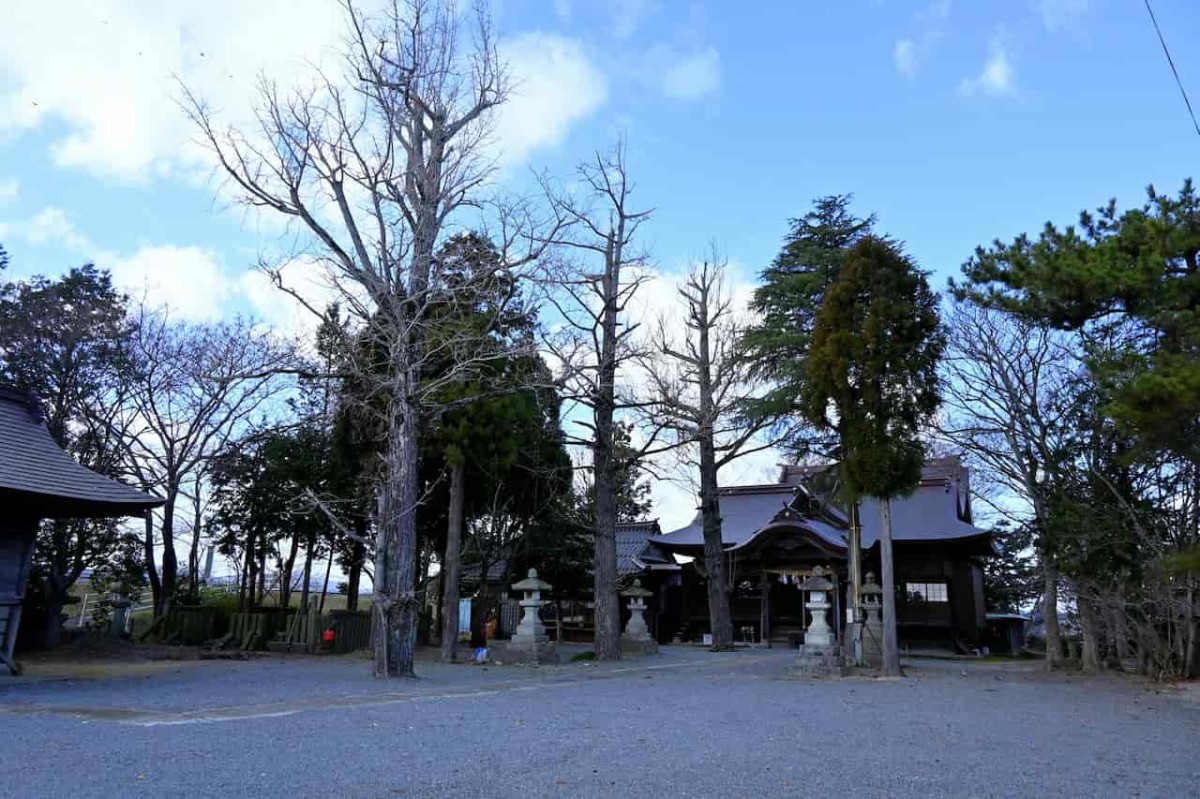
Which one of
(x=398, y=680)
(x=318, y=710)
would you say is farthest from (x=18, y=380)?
(x=318, y=710)

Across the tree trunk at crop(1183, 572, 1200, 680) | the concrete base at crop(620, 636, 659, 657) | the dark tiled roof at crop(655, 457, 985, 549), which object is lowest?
the concrete base at crop(620, 636, 659, 657)

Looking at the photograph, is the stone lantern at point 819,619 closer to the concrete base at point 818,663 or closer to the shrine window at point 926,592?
the concrete base at point 818,663

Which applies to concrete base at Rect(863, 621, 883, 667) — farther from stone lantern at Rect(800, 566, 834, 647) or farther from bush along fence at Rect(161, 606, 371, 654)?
bush along fence at Rect(161, 606, 371, 654)

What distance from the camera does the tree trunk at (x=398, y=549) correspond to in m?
11.0

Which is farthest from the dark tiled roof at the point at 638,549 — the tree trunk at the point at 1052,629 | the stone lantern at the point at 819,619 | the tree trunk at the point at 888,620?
the tree trunk at the point at 1052,629

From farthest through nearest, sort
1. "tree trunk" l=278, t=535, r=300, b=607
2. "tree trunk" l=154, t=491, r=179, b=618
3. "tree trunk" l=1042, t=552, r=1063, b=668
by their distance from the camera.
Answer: "tree trunk" l=278, t=535, r=300, b=607 < "tree trunk" l=154, t=491, r=179, b=618 < "tree trunk" l=1042, t=552, r=1063, b=668

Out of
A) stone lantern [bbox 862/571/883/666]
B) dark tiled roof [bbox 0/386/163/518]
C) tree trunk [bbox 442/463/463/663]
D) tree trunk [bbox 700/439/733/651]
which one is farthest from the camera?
tree trunk [bbox 700/439/733/651]

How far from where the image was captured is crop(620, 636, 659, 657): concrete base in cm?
1809

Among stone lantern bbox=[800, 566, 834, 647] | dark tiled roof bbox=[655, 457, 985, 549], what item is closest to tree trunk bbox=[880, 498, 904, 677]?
stone lantern bbox=[800, 566, 834, 647]

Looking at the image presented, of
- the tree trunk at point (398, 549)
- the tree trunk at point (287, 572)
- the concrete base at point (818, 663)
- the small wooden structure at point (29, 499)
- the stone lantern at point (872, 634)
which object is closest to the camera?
the small wooden structure at point (29, 499)

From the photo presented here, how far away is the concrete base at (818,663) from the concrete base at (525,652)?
455 centimetres

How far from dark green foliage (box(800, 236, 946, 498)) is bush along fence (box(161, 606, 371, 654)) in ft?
36.8

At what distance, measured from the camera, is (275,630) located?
1848 cm

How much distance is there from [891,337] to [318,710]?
10491mm
